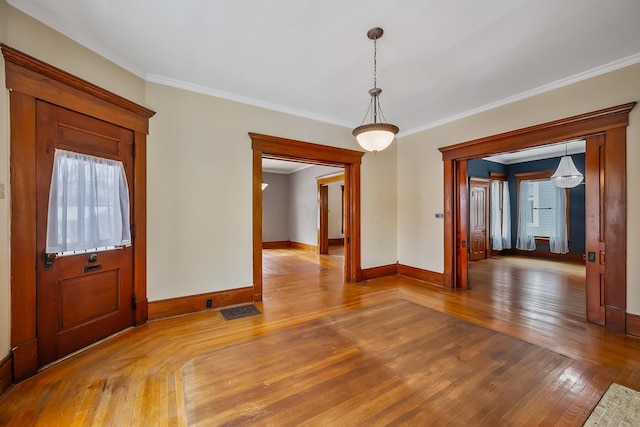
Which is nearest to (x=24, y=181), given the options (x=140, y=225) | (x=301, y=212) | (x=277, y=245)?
(x=140, y=225)

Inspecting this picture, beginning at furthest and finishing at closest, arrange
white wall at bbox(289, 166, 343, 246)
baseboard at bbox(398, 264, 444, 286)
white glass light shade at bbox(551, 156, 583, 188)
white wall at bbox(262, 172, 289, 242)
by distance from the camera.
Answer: white wall at bbox(262, 172, 289, 242) < white wall at bbox(289, 166, 343, 246) < white glass light shade at bbox(551, 156, 583, 188) < baseboard at bbox(398, 264, 444, 286)

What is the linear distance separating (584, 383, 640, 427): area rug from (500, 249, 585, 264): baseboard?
679cm

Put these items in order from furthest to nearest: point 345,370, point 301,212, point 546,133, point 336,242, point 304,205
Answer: point 336,242 < point 301,212 < point 304,205 < point 546,133 < point 345,370

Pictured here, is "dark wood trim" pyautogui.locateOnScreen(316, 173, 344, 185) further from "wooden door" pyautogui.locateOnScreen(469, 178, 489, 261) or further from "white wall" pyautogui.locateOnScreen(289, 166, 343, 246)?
"wooden door" pyautogui.locateOnScreen(469, 178, 489, 261)

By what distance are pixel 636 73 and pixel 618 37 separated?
2.20ft

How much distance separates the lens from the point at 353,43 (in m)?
2.57

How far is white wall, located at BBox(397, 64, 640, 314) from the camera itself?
283cm

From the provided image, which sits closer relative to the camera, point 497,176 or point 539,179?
point 539,179

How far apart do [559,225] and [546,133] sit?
5.59 meters

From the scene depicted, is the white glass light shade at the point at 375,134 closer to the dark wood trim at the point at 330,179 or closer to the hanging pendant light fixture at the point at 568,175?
the dark wood trim at the point at 330,179

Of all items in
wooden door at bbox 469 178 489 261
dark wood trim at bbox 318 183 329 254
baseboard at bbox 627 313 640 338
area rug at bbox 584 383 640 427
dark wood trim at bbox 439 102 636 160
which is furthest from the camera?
dark wood trim at bbox 318 183 329 254

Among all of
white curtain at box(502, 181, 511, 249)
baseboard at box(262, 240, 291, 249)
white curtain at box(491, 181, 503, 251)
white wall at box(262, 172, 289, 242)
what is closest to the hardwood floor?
white curtain at box(491, 181, 503, 251)

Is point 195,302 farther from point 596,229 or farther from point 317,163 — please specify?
point 596,229

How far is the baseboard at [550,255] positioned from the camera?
696 centimetres
